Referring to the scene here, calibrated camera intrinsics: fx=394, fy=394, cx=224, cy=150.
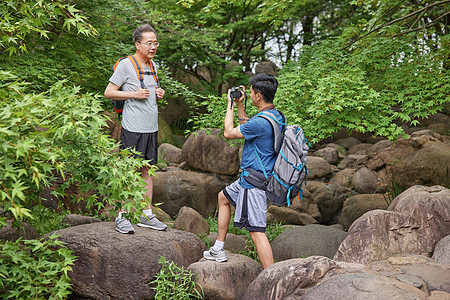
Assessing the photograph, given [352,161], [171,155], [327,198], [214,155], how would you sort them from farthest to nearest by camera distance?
[352,161] → [171,155] → [214,155] → [327,198]

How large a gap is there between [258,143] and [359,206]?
5.83m

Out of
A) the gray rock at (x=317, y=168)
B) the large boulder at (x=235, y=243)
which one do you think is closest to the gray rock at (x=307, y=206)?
the gray rock at (x=317, y=168)

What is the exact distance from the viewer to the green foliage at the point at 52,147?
2.78 m

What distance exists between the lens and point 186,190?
993 centimetres

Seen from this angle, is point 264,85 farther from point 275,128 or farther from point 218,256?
point 218,256

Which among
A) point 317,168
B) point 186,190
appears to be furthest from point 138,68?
point 317,168

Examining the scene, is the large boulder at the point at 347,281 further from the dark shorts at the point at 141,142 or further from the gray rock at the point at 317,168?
the gray rock at the point at 317,168

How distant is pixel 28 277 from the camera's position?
10.7ft

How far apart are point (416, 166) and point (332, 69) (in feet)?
15.5

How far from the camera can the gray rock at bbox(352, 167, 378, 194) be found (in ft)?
34.5

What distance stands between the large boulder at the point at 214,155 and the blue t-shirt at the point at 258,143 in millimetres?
6512

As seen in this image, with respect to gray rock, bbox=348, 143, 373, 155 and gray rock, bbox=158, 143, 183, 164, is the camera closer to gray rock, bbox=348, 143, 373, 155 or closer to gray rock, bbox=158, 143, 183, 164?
gray rock, bbox=158, 143, 183, 164

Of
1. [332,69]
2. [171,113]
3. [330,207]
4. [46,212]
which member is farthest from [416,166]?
[171,113]

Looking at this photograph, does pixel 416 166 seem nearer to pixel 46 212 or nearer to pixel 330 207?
pixel 330 207
